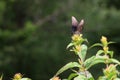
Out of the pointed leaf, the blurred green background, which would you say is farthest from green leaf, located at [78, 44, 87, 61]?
the blurred green background

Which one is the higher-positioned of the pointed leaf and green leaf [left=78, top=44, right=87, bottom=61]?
green leaf [left=78, top=44, right=87, bottom=61]

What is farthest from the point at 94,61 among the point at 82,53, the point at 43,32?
the point at 43,32

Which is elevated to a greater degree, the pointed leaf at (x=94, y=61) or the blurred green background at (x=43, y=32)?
the blurred green background at (x=43, y=32)

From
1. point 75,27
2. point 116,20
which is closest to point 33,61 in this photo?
point 116,20

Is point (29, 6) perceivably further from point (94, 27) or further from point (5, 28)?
point (94, 27)

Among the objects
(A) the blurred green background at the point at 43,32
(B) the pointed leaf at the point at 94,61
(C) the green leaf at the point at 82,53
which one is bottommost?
(B) the pointed leaf at the point at 94,61

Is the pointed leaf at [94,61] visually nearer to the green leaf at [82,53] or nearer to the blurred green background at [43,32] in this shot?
the green leaf at [82,53]

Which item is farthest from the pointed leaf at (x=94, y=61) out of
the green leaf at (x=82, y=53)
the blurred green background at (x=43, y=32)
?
the blurred green background at (x=43, y=32)

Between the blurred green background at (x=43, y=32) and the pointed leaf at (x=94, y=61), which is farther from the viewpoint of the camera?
the blurred green background at (x=43, y=32)

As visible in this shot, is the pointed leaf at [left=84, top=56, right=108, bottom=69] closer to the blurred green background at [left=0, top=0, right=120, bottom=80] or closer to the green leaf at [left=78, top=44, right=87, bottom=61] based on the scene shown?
the green leaf at [left=78, top=44, right=87, bottom=61]
